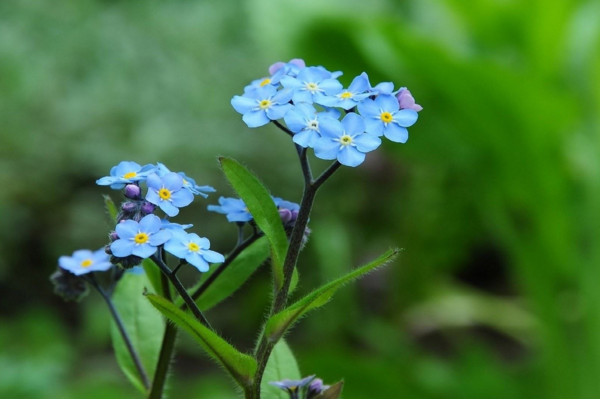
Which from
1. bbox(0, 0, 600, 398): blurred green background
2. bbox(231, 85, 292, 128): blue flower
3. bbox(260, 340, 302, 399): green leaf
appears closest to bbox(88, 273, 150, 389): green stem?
bbox(260, 340, 302, 399): green leaf

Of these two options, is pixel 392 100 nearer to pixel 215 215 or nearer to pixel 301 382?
pixel 301 382

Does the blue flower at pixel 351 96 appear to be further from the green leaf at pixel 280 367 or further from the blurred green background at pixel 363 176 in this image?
the blurred green background at pixel 363 176

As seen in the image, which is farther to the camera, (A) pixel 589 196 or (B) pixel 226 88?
(B) pixel 226 88

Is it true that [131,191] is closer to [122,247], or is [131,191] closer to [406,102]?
[122,247]

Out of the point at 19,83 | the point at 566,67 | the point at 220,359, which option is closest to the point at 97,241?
the point at 19,83

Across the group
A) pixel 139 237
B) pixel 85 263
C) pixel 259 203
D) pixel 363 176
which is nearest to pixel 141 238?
pixel 139 237

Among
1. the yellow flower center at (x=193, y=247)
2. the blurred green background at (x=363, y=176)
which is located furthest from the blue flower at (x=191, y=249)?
the blurred green background at (x=363, y=176)

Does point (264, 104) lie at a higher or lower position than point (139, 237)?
higher
